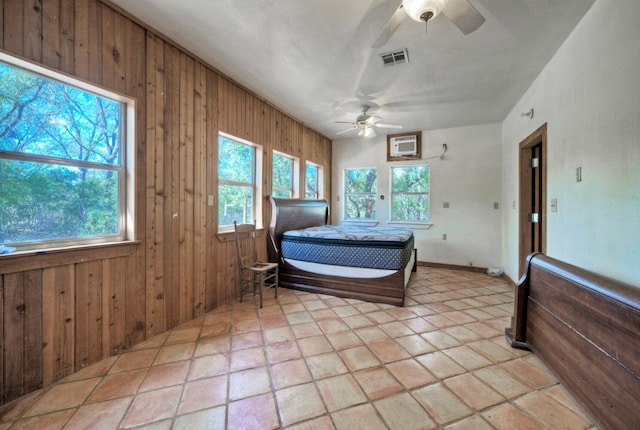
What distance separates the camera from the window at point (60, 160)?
1.52 meters

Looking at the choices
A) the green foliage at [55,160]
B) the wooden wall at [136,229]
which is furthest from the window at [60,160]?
the wooden wall at [136,229]

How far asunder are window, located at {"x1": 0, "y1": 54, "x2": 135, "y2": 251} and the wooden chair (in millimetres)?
1219

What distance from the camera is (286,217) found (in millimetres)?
3799

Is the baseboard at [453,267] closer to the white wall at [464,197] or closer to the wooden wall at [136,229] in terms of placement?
the white wall at [464,197]

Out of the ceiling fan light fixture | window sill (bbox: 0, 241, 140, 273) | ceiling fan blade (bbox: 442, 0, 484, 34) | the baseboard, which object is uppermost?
the ceiling fan light fixture

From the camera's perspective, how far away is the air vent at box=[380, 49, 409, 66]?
2418 millimetres

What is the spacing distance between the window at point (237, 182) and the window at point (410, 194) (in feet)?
9.97

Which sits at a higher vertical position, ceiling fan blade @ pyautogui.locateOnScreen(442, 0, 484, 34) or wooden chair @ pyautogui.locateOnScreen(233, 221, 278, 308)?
ceiling fan blade @ pyautogui.locateOnScreen(442, 0, 484, 34)

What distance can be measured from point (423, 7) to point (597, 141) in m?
1.58

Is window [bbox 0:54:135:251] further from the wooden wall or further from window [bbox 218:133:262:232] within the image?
window [bbox 218:133:262:232]

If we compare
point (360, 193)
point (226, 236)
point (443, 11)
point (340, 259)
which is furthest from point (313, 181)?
point (443, 11)

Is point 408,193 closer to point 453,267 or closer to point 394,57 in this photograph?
point 453,267

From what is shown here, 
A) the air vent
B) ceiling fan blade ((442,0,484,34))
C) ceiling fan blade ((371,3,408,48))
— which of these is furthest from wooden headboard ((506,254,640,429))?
the air vent

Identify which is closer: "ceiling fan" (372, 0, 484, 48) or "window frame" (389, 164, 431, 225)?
"ceiling fan" (372, 0, 484, 48)
